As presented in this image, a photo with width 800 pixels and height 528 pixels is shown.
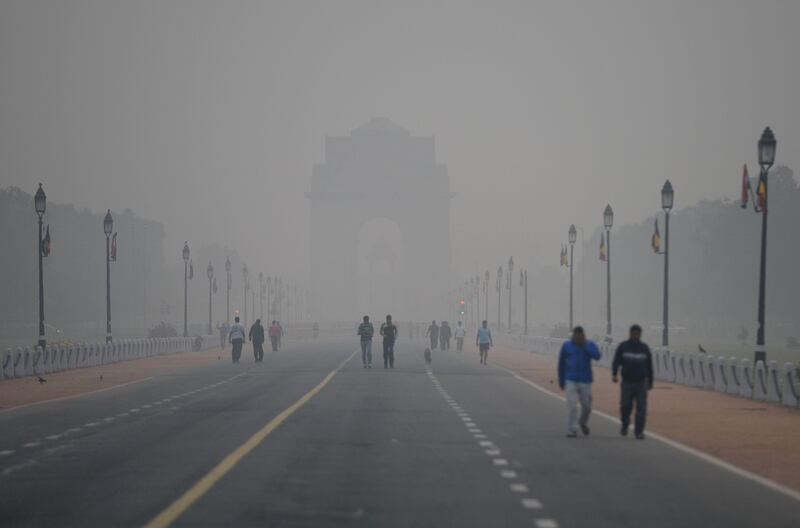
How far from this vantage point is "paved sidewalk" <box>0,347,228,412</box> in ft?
117

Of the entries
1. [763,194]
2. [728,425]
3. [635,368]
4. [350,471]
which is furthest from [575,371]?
[763,194]

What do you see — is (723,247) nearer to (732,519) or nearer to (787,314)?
(787,314)

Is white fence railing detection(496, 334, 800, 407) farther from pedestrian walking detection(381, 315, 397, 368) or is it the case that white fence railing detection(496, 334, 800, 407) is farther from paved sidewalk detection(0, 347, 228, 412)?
paved sidewalk detection(0, 347, 228, 412)

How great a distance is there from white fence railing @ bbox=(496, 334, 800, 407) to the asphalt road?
5.24 meters

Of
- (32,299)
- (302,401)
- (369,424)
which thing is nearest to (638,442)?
(369,424)

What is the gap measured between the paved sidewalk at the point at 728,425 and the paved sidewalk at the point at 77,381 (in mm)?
12857

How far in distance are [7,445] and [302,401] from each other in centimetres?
1209

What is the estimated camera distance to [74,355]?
54.6 metres

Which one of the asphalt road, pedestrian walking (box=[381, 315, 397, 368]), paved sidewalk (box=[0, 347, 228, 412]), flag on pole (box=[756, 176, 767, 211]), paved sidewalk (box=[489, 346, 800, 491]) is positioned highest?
flag on pole (box=[756, 176, 767, 211])

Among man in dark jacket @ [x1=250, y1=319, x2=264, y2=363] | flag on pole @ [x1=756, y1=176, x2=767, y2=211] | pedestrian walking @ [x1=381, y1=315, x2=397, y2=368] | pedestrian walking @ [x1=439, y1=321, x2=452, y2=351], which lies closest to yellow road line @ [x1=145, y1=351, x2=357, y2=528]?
flag on pole @ [x1=756, y1=176, x2=767, y2=211]

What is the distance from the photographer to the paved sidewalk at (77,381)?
117 feet

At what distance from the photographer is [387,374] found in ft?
160

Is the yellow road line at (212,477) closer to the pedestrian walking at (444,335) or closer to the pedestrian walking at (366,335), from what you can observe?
the pedestrian walking at (366,335)

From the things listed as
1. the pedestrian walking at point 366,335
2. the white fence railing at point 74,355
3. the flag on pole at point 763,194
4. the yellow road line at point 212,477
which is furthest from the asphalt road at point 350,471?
the pedestrian walking at point 366,335
